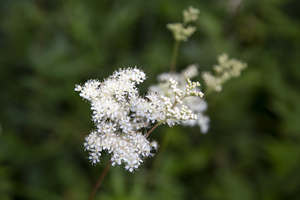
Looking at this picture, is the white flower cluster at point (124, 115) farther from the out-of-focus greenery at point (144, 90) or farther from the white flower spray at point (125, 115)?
the out-of-focus greenery at point (144, 90)

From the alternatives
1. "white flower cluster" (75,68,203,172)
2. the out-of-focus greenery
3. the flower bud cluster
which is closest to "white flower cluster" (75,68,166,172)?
"white flower cluster" (75,68,203,172)

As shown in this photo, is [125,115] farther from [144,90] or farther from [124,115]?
[144,90]

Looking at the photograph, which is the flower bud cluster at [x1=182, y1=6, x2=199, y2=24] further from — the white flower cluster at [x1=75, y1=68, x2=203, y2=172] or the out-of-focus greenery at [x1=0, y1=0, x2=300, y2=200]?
the white flower cluster at [x1=75, y1=68, x2=203, y2=172]

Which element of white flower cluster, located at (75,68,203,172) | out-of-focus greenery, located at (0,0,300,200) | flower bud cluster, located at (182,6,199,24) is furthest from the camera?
out-of-focus greenery, located at (0,0,300,200)

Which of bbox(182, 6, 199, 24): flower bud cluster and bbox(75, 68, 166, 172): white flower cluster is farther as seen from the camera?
bbox(182, 6, 199, 24): flower bud cluster

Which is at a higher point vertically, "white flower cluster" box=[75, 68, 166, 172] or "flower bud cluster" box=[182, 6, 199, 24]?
"flower bud cluster" box=[182, 6, 199, 24]
